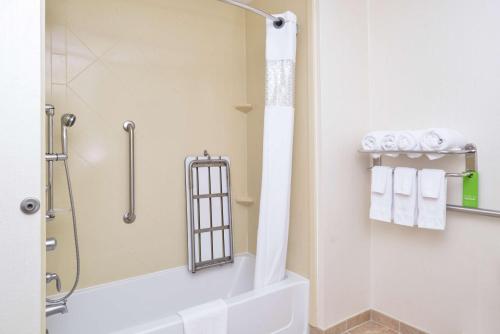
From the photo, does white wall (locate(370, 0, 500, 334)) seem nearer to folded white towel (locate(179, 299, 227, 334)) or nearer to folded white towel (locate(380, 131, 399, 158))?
folded white towel (locate(380, 131, 399, 158))

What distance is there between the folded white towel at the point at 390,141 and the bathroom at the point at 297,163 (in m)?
0.13

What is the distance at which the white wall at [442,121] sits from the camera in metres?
1.48

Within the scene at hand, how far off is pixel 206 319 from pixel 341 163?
1.12 meters

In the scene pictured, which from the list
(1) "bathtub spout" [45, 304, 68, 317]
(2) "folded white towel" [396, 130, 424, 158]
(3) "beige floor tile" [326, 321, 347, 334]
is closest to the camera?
(1) "bathtub spout" [45, 304, 68, 317]

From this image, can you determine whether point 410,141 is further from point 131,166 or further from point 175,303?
point 175,303

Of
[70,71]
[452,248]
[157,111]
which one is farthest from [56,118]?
[452,248]

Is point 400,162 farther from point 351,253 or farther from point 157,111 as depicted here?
point 157,111

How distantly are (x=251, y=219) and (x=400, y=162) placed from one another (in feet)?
3.73

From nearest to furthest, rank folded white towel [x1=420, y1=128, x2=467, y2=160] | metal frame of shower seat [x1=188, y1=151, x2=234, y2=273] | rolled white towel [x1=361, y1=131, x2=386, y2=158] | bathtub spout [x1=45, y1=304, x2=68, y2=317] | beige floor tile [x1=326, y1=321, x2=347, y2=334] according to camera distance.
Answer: bathtub spout [x1=45, y1=304, x2=68, y2=317], folded white towel [x1=420, y1=128, x2=467, y2=160], rolled white towel [x1=361, y1=131, x2=386, y2=158], beige floor tile [x1=326, y1=321, x2=347, y2=334], metal frame of shower seat [x1=188, y1=151, x2=234, y2=273]

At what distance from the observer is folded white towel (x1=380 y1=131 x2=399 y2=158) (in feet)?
5.36

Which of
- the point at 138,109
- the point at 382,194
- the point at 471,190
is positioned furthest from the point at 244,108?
the point at 471,190

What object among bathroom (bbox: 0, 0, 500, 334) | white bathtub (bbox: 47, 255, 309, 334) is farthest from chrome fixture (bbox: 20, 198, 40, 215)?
white bathtub (bbox: 47, 255, 309, 334)

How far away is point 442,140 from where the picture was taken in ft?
4.77

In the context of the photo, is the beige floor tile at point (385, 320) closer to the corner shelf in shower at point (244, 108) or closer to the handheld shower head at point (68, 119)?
the corner shelf in shower at point (244, 108)
